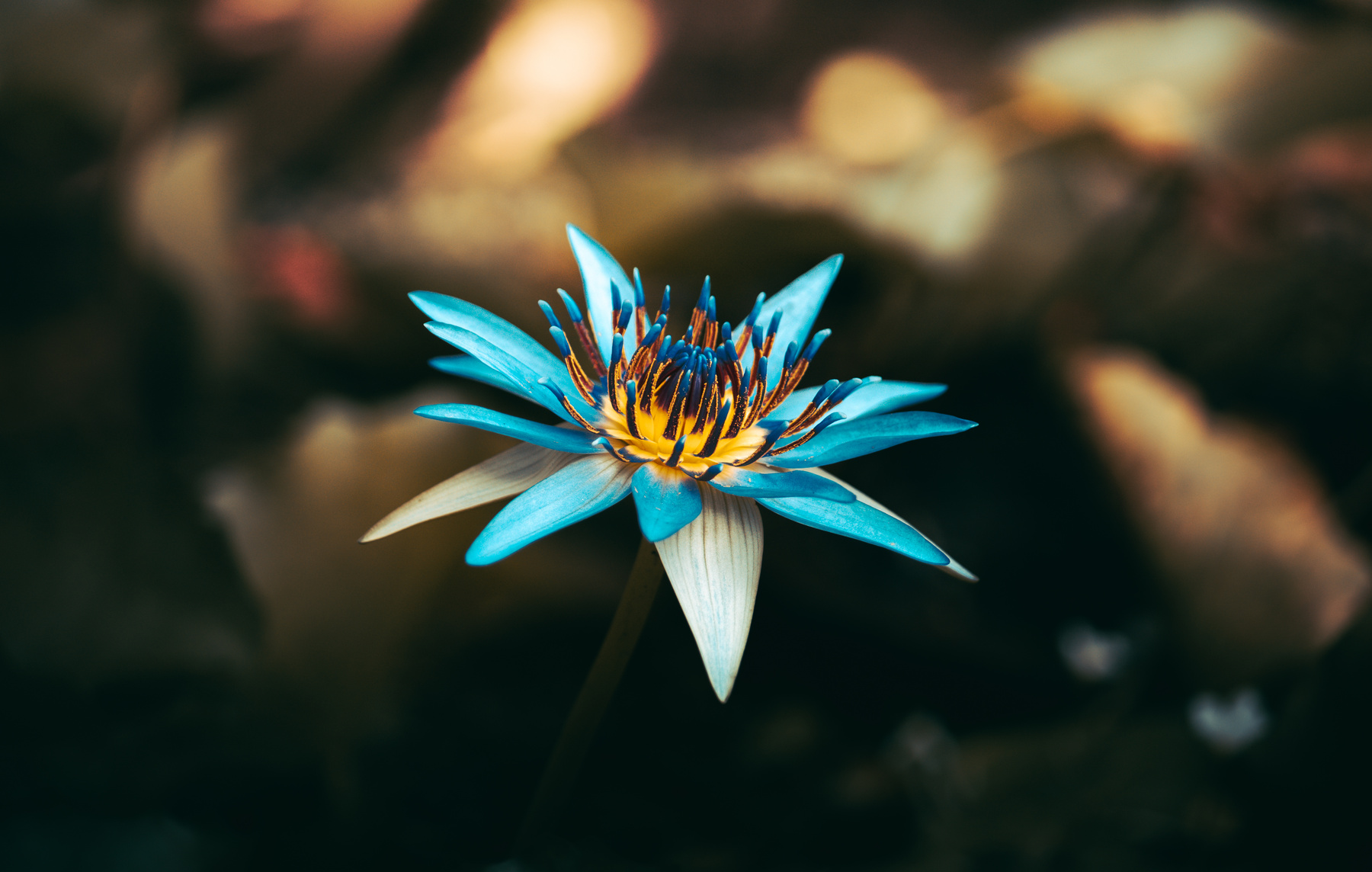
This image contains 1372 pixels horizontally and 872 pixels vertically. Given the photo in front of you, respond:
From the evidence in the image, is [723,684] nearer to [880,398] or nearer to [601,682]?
[601,682]

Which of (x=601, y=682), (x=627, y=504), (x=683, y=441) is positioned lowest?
(x=627, y=504)

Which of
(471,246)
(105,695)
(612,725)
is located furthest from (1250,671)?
(105,695)

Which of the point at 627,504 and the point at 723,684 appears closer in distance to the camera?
the point at 723,684

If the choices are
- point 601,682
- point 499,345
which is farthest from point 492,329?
point 601,682

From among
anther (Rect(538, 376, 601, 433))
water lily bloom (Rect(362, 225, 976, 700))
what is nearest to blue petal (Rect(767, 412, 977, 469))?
water lily bloom (Rect(362, 225, 976, 700))

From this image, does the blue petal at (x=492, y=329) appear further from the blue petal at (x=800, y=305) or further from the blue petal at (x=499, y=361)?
the blue petal at (x=800, y=305)
